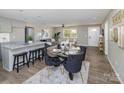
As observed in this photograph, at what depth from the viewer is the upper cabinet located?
500 cm

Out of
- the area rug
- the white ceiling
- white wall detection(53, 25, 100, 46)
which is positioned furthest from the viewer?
white wall detection(53, 25, 100, 46)

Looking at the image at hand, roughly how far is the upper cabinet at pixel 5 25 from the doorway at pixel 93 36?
23.8 feet

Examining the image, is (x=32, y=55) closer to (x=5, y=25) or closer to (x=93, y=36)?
(x=5, y=25)

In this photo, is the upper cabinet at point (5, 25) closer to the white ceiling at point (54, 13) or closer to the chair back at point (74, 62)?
the white ceiling at point (54, 13)

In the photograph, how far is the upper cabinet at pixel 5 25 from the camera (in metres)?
5.00

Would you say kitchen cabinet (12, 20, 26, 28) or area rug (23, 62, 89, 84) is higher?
kitchen cabinet (12, 20, 26, 28)

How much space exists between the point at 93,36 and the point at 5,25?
7634 millimetres

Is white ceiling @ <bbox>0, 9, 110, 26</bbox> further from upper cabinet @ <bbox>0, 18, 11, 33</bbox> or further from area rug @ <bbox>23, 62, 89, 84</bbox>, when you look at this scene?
area rug @ <bbox>23, 62, 89, 84</bbox>

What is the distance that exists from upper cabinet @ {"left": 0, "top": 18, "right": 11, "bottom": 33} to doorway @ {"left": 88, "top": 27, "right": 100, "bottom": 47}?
7.26 m

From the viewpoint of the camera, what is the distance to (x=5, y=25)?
5.20 metres

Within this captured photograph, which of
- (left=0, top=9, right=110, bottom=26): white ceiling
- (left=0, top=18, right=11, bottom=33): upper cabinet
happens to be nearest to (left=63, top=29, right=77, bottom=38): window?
(left=0, top=9, right=110, bottom=26): white ceiling

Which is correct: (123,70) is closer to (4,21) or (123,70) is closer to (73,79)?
(73,79)
